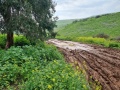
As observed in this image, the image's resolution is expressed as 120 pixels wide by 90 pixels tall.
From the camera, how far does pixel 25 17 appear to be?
46.2ft

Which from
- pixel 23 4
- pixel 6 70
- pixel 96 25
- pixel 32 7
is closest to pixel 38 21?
pixel 32 7

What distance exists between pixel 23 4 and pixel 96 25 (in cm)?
4062

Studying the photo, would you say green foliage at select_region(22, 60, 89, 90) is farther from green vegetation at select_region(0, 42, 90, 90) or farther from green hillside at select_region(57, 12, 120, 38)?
green hillside at select_region(57, 12, 120, 38)

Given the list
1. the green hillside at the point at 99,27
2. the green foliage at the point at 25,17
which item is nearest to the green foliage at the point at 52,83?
the green foliage at the point at 25,17

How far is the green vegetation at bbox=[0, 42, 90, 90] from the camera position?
22.7 feet

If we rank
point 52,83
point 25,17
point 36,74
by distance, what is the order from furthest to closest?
1. point 25,17
2. point 36,74
3. point 52,83

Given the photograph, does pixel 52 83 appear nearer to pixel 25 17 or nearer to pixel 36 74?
pixel 36 74

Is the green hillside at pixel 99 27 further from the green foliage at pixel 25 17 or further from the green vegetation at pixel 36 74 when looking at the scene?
the green vegetation at pixel 36 74

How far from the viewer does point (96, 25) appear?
5322 cm

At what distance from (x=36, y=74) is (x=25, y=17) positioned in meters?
7.08

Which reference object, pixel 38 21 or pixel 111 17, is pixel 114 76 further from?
pixel 111 17

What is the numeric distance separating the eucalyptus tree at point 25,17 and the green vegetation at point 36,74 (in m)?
2.66

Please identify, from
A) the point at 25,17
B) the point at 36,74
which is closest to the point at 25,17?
the point at 25,17

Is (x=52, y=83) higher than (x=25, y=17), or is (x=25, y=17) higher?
(x=25, y=17)
